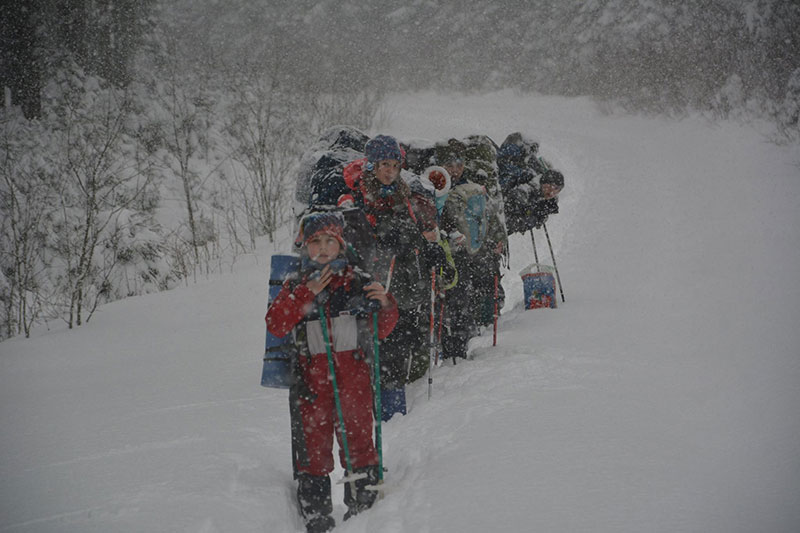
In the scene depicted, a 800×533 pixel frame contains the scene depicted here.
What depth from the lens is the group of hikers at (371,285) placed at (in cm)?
246

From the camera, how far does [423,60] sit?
29359mm

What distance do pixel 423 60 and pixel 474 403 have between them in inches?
1159

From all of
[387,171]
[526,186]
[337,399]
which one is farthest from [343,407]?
[526,186]

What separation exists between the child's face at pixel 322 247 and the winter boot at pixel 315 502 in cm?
112

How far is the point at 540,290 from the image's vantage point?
20.0ft

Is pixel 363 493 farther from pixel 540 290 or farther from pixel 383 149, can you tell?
pixel 540 290

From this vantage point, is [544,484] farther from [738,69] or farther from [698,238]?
[738,69]

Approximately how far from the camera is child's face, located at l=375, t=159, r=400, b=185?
3.25m

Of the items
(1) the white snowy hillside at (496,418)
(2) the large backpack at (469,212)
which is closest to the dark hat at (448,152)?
(2) the large backpack at (469,212)

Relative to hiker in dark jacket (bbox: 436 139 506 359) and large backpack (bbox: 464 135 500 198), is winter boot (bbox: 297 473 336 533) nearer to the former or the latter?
hiker in dark jacket (bbox: 436 139 506 359)

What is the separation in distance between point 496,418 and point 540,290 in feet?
11.3

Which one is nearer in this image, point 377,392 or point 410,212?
point 377,392

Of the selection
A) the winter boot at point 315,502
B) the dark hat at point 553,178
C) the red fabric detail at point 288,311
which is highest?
the dark hat at point 553,178

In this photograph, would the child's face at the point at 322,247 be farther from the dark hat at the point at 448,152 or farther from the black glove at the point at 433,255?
the dark hat at the point at 448,152
